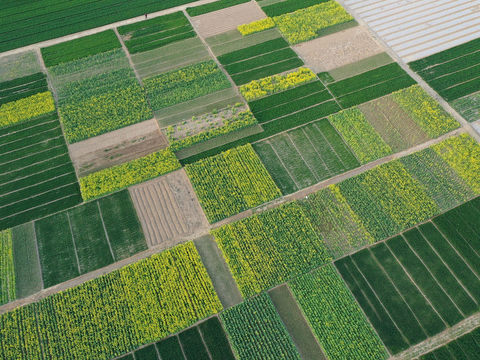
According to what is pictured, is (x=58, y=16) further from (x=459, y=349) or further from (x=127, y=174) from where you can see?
(x=459, y=349)

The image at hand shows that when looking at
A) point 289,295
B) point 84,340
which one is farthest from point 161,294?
point 289,295

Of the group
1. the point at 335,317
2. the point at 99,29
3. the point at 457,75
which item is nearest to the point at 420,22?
the point at 457,75

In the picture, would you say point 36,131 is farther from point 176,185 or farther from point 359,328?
point 359,328

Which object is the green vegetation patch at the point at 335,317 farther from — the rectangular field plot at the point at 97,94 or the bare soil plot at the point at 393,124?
the rectangular field plot at the point at 97,94

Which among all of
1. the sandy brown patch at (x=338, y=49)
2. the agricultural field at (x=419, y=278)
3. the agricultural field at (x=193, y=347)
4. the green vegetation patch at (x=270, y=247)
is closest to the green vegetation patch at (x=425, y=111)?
the sandy brown patch at (x=338, y=49)

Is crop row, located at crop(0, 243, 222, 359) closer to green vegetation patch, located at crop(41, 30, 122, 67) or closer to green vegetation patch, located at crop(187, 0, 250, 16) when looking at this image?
green vegetation patch, located at crop(41, 30, 122, 67)
